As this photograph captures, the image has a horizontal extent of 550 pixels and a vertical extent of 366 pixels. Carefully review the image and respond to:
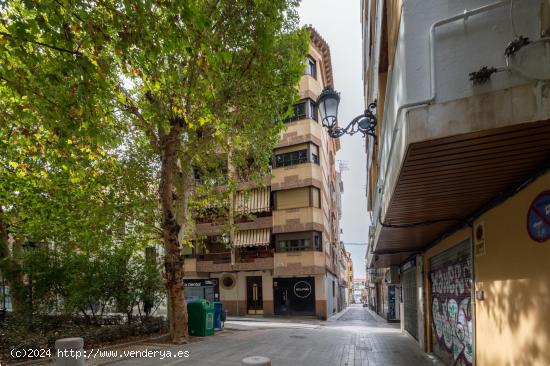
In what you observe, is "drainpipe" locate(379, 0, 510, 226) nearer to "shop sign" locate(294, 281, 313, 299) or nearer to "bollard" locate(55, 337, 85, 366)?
"bollard" locate(55, 337, 85, 366)

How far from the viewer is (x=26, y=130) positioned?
25.5 ft

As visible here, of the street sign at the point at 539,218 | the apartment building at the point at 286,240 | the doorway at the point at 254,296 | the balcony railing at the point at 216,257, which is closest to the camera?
the street sign at the point at 539,218

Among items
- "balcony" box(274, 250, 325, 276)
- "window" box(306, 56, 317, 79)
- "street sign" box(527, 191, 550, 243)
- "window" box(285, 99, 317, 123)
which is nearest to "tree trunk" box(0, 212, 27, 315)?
"street sign" box(527, 191, 550, 243)

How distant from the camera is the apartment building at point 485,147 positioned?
9.11 ft

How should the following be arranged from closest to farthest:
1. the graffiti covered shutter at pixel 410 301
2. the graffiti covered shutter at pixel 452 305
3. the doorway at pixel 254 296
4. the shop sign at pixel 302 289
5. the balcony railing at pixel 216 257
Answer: the graffiti covered shutter at pixel 452 305 → the graffiti covered shutter at pixel 410 301 → the shop sign at pixel 302 289 → the doorway at pixel 254 296 → the balcony railing at pixel 216 257

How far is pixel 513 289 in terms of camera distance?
15.3 ft

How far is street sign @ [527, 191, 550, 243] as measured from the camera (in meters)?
3.74

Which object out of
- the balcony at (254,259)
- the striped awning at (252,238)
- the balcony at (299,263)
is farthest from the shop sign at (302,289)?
the striped awning at (252,238)

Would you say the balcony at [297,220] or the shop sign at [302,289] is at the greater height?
the balcony at [297,220]

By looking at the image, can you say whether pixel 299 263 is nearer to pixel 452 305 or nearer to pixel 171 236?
pixel 171 236

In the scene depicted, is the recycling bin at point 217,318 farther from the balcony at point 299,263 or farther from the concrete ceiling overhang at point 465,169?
the balcony at point 299,263

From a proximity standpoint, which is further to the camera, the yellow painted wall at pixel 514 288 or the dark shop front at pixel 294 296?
the dark shop front at pixel 294 296

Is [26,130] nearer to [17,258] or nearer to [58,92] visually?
[58,92]

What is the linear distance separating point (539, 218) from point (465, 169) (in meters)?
1.11
